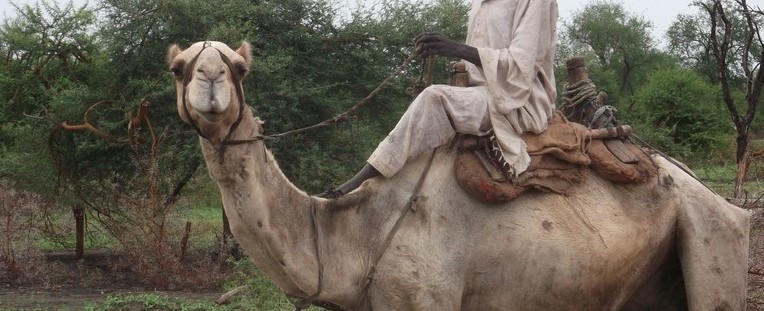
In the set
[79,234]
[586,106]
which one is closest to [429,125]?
[586,106]

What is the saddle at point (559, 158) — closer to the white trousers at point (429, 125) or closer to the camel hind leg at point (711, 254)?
the white trousers at point (429, 125)

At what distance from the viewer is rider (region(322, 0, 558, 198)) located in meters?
4.64

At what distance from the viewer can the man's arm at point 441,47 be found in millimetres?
4781

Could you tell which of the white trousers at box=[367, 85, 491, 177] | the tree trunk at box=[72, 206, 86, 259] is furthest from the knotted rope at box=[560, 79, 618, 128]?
the tree trunk at box=[72, 206, 86, 259]

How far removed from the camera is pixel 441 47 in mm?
4781

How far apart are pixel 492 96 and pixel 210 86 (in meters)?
1.52

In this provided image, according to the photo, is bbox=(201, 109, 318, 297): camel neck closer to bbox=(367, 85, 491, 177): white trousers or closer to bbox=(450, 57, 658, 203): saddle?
bbox=(367, 85, 491, 177): white trousers

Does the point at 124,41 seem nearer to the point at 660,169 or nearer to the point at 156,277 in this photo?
the point at 156,277

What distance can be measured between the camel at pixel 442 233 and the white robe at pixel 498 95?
167 millimetres

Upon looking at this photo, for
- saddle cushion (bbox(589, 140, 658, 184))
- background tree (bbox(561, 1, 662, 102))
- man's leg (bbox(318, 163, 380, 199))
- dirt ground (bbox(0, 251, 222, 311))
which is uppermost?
background tree (bbox(561, 1, 662, 102))

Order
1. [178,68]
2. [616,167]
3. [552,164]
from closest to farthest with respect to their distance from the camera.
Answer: [178,68] → [552,164] → [616,167]

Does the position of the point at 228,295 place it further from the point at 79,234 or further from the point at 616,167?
the point at 616,167

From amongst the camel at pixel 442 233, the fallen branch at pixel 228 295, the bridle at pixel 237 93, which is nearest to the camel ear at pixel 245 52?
the camel at pixel 442 233

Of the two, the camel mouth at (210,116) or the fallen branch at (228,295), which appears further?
the fallen branch at (228,295)
